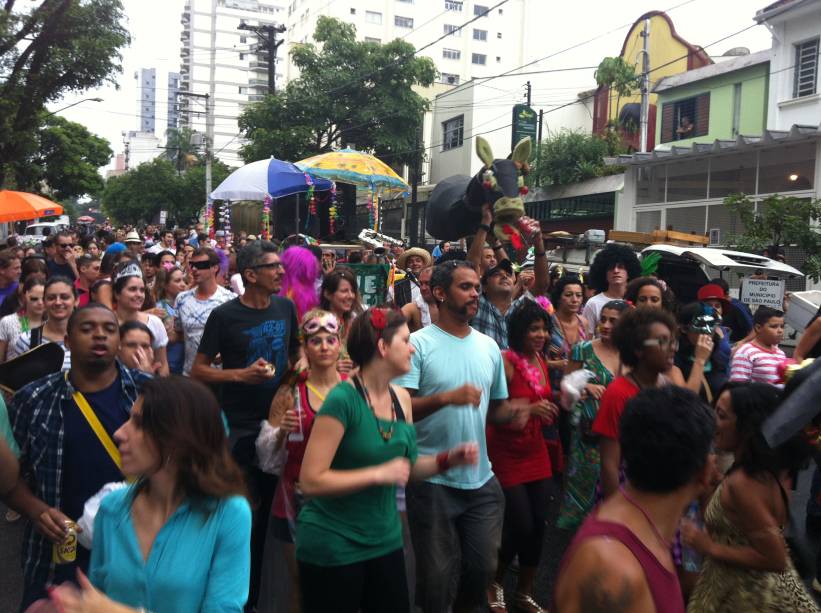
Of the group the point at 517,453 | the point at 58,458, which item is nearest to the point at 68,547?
the point at 58,458

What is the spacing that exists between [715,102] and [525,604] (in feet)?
84.2

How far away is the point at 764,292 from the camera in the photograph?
11.0 metres

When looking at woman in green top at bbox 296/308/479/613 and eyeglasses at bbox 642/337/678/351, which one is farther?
eyeglasses at bbox 642/337/678/351

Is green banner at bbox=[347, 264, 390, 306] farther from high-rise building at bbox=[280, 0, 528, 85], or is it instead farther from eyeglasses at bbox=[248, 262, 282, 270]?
high-rise building at bbox=[280, 0, 528, 85]

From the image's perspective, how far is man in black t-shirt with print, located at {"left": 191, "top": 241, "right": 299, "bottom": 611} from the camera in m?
4.16

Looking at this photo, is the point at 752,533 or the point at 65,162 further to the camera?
the point at 65,162

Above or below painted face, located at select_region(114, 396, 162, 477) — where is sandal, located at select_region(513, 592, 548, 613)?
below

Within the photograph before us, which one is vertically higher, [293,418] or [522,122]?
[522,122]

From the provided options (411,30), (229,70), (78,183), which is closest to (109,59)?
(78,183)

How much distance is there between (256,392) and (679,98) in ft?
89.3

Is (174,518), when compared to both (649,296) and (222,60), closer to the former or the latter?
(649,296)

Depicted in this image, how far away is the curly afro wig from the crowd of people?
1.82 feet

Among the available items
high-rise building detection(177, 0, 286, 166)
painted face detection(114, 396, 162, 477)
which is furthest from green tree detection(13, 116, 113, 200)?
high-rise building detection(177, 0, 286, 166)

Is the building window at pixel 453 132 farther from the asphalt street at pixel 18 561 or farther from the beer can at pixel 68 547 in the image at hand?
the beer can at pixel 68 547
